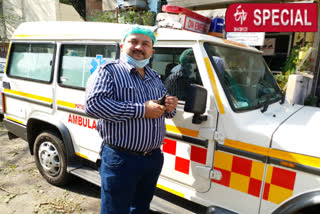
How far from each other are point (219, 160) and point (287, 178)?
1.66 feet

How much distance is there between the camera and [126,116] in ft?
5.25

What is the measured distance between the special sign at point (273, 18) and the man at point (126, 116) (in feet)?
12.3

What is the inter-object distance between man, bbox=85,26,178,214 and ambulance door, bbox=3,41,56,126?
1721mm

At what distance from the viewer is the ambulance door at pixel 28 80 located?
3.14 m

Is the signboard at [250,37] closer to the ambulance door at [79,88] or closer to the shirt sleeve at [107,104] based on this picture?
the ambulance door at [79,88]

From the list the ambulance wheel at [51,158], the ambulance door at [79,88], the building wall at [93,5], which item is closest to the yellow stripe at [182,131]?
the ambulance door at [79,88]

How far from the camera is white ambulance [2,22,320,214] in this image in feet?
5.79

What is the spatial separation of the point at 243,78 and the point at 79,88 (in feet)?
5.89

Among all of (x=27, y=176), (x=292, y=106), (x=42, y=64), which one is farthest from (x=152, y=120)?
(x=27, y=176)

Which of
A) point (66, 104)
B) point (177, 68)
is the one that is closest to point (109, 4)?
point (66, 104)

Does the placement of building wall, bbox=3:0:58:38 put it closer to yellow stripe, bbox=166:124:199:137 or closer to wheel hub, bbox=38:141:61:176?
wheel hub, bbox=38:141:61:176

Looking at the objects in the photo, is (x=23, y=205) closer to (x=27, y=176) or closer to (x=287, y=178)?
(x=27, y=176)

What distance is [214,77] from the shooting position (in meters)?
2.06

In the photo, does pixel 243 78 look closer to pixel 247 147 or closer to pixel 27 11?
pixel 247 147
